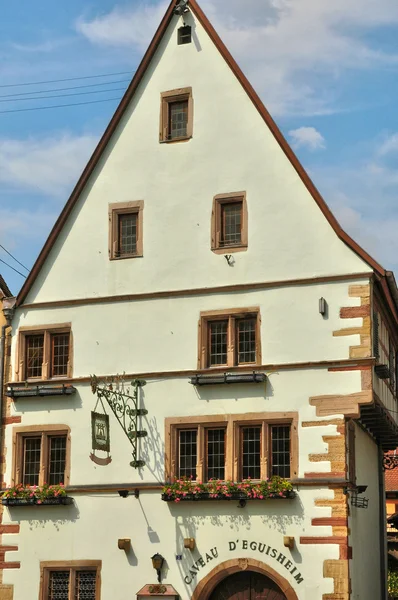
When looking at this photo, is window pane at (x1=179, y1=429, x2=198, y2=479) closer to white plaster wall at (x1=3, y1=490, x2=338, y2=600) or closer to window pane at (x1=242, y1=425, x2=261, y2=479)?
white plaster wall at (x1=3, y1=490, x2=338, y2=600)

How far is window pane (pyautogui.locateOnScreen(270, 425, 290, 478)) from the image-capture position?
85.6ft

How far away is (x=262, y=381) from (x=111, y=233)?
5.84m

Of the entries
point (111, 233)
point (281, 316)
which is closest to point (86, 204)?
point (111, 233)

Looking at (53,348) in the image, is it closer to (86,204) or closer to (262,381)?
(86,204)

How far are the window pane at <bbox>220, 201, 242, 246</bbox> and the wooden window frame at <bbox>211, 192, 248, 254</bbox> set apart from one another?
0.11 metres

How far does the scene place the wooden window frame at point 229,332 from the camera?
88.6 feet

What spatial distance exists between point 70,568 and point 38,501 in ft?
5.91

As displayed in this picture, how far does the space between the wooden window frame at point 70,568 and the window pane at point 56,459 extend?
2033 millimetres

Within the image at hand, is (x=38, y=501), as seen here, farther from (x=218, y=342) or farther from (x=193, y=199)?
(x=193, y=199)

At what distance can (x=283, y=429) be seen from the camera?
86.3 feet

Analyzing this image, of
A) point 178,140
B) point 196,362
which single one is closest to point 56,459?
point 196,362

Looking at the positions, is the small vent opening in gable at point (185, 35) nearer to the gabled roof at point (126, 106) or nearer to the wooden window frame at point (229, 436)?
the gabled roof at point (126, 106)

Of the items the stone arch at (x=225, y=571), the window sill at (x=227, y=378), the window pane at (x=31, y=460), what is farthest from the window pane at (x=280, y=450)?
the window pane at (x=31, y=460)

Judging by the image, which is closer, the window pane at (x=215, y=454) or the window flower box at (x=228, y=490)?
the window flower box at (x=228, y=490)
